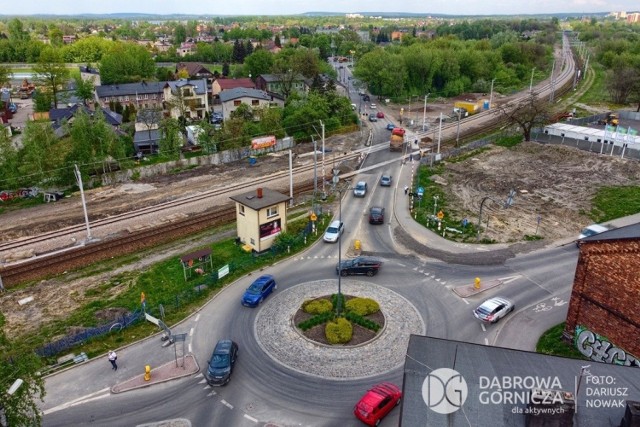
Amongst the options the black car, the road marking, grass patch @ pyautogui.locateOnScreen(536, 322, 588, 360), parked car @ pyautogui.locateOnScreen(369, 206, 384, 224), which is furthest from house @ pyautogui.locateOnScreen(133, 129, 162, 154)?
grass patch @ pyautogui.locateOnScreen(536, 322, 588, 360)

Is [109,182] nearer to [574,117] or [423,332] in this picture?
[423,332]

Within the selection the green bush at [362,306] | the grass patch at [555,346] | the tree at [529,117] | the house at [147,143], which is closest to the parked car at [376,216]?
the green bush at [362,306]

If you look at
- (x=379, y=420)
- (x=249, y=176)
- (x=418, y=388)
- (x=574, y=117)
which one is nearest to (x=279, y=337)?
(x=379, y=420)

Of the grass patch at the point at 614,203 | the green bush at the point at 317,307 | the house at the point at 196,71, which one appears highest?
the house at the point at 196,71

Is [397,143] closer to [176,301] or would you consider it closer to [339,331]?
[339,331]

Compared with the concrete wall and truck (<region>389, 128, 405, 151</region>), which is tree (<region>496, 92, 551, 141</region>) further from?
the concrete wall

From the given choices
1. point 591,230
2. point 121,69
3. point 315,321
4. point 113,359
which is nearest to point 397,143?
point 591,230

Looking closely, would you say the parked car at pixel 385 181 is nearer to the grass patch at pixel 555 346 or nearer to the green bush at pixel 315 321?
the green bush at pixel 315 321
